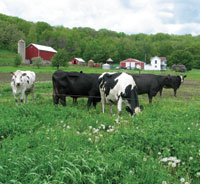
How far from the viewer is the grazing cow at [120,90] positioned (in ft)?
25.1

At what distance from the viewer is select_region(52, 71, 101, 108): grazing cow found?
10.1 m

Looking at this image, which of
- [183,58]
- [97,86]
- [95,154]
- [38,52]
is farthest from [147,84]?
[183,58]

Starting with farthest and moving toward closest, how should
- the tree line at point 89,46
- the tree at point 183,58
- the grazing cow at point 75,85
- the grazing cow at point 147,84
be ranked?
1. the tree line at point 89,46
2. the tree at point 183,58
3. the grazing cow at point 147,84
4. the grazing cow at point 75,85

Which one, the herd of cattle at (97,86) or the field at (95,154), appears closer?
the field at (95,154)

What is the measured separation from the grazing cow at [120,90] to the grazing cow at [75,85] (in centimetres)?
82

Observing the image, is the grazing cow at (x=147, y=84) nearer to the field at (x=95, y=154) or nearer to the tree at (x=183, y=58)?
the field at (x=95, y=154)

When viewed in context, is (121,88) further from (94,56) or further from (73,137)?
(94,56)

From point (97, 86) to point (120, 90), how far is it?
2.15 meters

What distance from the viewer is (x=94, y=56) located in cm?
9088

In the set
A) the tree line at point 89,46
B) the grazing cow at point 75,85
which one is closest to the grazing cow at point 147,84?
the grazing cow at point 75,85

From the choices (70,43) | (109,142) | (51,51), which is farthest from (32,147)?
(70,43)

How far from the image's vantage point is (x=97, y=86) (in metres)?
10.1

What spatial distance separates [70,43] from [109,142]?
110429mm

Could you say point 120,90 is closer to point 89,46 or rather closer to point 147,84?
point 147,84
